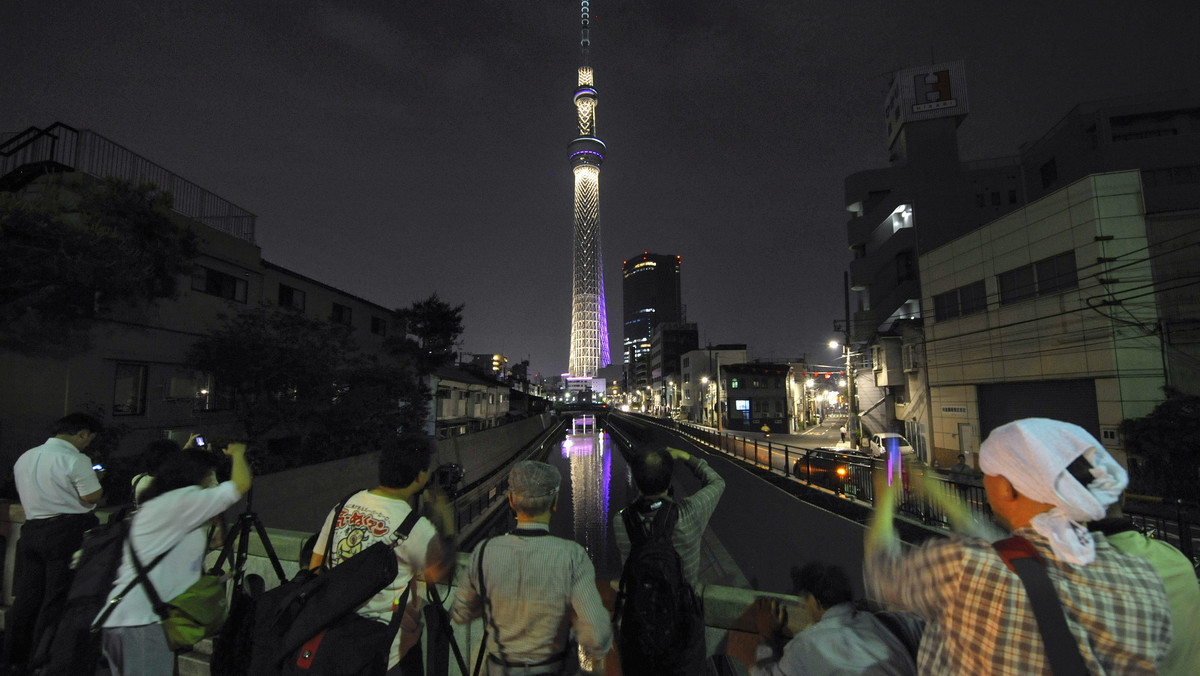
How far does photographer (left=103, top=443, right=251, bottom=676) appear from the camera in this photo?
2.37m

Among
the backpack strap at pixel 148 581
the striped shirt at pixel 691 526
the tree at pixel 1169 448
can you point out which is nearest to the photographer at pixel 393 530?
the backpack strap at pixel 148 581

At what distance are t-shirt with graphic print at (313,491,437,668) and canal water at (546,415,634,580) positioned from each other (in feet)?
4.55

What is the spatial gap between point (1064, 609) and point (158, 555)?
3.47 metres

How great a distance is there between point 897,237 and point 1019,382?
17.0m

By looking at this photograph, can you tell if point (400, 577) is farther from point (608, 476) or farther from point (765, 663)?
point (608, 476)

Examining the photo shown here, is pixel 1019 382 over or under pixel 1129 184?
under

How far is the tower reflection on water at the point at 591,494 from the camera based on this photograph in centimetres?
1491

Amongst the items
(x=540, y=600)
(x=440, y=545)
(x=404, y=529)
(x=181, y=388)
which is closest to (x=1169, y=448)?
(x=540, y=600)

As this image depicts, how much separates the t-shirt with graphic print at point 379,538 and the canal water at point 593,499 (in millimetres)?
1388

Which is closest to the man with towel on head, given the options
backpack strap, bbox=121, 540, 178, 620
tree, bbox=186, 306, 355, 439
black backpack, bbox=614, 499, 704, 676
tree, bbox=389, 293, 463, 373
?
black backpack, bbox=614, 499, 704, 676

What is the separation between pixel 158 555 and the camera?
2393 millimetres

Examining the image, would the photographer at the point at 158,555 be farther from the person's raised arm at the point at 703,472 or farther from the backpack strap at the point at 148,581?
the person's raised arm at the point at 703,472

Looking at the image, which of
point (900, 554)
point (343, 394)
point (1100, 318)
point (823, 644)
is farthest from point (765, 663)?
point (1100, 318)

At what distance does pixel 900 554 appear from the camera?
1.65 meters
